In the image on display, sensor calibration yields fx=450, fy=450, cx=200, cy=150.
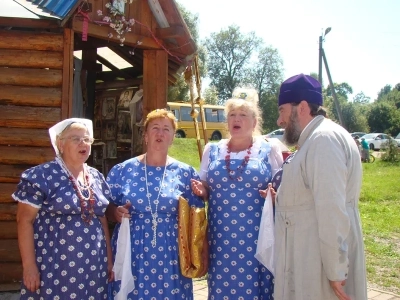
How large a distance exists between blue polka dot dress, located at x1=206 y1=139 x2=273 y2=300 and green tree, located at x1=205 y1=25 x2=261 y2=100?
48.2 metres

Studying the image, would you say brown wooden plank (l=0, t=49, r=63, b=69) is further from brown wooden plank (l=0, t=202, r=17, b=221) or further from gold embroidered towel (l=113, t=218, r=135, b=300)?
gold embroidered towel (l=113, t=218, r=135, b=300)

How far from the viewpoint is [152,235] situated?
312 centimetres

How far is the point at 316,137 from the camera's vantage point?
2479 millimetres

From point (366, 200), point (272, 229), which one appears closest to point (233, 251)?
point (272, 229)

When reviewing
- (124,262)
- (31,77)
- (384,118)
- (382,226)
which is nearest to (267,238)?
(124,262)

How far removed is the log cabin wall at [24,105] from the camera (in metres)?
4.55

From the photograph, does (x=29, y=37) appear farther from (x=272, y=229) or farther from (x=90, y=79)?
(x=272, y=229)

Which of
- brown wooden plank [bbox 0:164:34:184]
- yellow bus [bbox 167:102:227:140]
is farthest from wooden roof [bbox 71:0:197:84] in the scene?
yellow bus [bbox 167:102:227:140]

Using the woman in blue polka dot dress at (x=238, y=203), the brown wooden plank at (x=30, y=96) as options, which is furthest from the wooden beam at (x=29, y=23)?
the woman in blue polka dot dress at (x=238, y=203)

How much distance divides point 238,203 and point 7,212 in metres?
2.61

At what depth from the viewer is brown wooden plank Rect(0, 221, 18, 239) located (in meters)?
4.58

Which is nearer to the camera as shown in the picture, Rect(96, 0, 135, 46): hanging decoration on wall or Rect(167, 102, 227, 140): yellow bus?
Rect(96, 0, 135, 46): hanging decoration on wall

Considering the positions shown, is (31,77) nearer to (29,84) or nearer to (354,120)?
(29,84)

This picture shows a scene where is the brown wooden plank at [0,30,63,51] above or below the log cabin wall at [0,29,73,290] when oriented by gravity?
above
